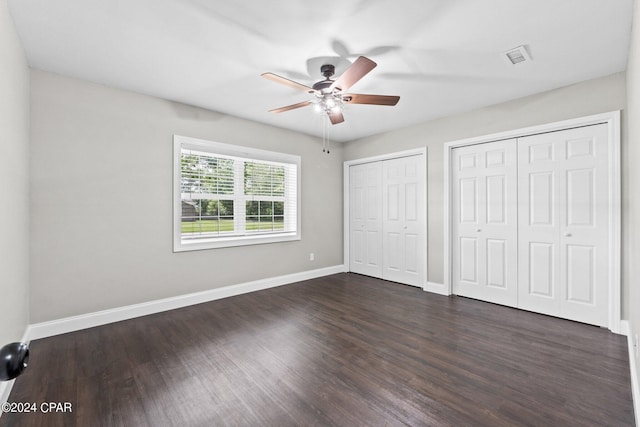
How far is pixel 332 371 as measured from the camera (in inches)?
84.7

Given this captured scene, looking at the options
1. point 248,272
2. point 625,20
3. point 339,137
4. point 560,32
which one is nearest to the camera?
point 625,20

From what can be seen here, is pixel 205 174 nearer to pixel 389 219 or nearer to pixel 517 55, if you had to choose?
pixel 389 219

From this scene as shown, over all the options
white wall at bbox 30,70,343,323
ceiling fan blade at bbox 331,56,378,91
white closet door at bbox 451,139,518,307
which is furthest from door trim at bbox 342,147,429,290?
ceiling fan blade at bbox 331,56,378,91

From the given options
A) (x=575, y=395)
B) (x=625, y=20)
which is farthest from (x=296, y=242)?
(x=625, y=20)

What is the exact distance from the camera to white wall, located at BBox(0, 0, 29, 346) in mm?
1832

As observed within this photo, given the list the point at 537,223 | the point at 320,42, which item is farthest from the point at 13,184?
the point at 537,223

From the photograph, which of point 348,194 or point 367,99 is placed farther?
point 348,194

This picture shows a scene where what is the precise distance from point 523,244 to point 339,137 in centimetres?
330

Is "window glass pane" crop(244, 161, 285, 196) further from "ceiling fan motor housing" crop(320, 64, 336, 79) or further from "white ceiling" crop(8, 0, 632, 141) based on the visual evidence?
"ceiling fan motor housing" crop(320, 64, 336, 79)

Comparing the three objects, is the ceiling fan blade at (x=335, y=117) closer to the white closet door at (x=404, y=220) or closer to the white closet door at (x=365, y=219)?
the white closet door at (x=404, y=220)

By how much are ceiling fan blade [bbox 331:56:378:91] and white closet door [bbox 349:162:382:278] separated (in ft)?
9.20

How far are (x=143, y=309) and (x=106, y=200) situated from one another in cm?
130

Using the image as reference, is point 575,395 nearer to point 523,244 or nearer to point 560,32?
point 523,244

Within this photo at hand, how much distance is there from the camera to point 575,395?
1.87 m
